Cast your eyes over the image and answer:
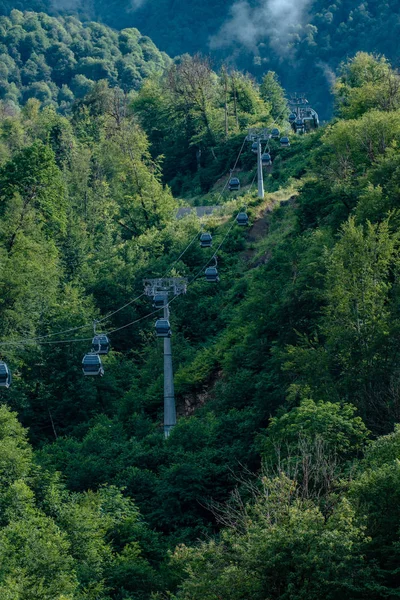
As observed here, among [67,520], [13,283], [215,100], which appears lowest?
[67,520]

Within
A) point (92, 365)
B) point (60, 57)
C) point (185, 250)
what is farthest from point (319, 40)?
point (92, 365)

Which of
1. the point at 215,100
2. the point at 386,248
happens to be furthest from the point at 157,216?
the point at 386,248

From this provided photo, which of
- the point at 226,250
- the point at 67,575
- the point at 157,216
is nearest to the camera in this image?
the point at 67,575

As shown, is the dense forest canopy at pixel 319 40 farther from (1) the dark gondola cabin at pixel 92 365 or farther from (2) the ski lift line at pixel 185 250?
(1) the dark gondola cabin at pixel 92 365

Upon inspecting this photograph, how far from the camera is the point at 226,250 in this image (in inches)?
2773

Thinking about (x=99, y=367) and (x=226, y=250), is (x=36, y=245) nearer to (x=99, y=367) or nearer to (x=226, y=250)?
(x=226, y=250)

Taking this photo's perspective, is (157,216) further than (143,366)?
Yes

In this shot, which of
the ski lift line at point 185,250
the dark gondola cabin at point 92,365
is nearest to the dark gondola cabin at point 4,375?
the dark gondola cabin at point 92,365

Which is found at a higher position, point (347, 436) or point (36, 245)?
A: point (36, 245)

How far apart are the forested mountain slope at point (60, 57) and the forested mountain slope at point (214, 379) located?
90514mm

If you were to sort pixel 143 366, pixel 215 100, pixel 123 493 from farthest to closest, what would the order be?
1. pixel 215 100
2. pixel 143 366
3. pixel 123 493

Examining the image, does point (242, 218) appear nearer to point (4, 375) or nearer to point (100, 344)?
point (100, 344)

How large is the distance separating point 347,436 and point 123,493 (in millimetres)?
12386

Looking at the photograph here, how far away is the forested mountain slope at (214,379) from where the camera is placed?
30.7m
